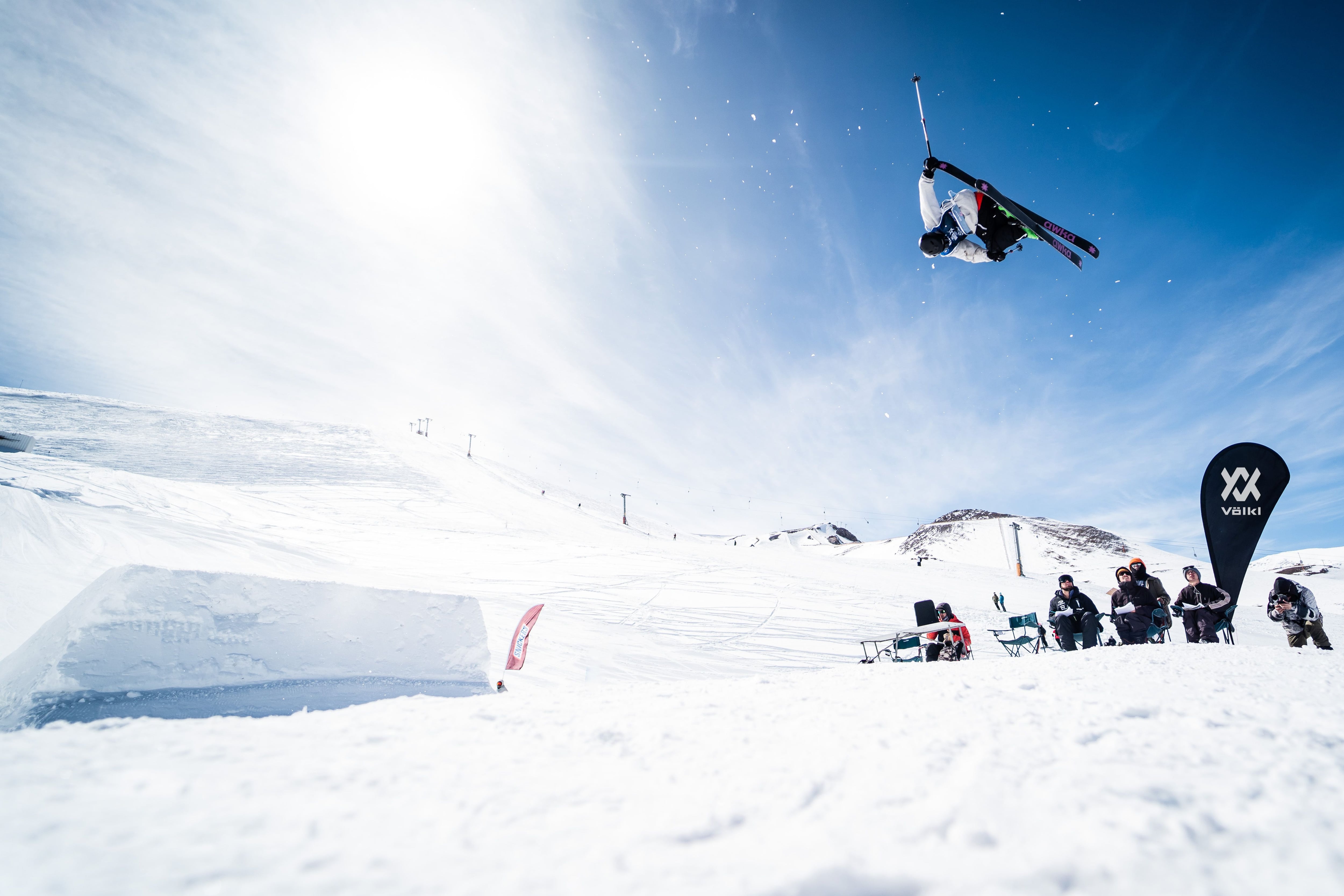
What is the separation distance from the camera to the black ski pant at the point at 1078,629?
24.3 feet

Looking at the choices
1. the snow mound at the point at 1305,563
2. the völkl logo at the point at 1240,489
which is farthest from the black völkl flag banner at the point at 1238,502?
the snow mound at the point at 1305,563

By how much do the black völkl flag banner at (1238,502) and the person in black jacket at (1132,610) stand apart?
238 centimetres

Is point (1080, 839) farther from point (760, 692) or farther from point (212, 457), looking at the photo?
point (212, 457)

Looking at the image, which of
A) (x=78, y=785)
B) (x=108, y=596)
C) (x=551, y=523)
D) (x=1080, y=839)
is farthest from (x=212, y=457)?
(x=1080, y=839)

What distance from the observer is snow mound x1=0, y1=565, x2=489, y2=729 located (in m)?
3.48

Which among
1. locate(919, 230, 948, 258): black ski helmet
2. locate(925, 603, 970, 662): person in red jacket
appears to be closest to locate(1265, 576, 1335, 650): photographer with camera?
locate(925, 603, 970, 662): person in red jacket

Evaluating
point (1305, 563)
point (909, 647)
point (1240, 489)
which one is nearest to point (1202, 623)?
point (1240, 489)

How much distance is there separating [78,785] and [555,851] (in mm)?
1267

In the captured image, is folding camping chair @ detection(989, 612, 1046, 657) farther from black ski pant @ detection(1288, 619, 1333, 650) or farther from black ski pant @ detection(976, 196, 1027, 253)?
black ski pant @ detection(976, 196, 1027, 253)

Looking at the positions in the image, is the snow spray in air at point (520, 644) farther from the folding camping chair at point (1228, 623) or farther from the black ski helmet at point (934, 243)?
the folding camping chair at point (1228, 623)

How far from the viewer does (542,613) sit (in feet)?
34.4

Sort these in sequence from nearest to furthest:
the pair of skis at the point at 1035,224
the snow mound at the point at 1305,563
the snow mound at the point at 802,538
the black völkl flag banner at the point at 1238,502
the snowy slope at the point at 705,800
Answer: the snowy slope at the point at 705,800, the pair of skis at the point at 1035,224, the black völkl flag banner at the point at 1238,502, the snow mound at the point at 1305,563, the snow mound at the point at 802,538

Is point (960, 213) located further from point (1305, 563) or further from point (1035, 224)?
point (1305, 563)

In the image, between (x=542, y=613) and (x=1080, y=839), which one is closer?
(x=1080, y=839)
